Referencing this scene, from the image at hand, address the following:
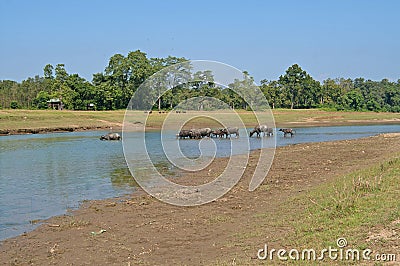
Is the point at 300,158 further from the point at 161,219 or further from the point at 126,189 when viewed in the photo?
the point at 161,219

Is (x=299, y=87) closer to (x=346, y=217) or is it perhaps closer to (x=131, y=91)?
(x=131, y=91)

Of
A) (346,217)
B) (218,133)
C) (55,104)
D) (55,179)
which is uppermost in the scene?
(55,104)

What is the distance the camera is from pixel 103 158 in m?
28.0

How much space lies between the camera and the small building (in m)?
91.3

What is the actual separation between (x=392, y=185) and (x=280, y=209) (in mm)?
2944

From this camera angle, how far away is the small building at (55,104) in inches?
3595

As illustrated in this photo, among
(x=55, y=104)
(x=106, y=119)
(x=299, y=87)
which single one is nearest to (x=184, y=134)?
(x=106, y=119)

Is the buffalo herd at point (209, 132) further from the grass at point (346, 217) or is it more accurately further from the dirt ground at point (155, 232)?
the grass at point (346, 217)

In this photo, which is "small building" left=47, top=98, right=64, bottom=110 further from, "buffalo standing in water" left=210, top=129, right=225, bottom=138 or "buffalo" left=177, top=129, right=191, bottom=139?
"buffalo" left=177, top=129, right=191, bottom=139

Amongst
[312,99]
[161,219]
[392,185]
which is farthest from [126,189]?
[312,99]

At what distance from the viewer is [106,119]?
68.9 m

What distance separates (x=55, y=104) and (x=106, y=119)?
29.0 meters

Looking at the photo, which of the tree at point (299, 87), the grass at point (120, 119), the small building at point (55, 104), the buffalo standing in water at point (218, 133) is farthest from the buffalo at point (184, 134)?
the tree at point (299, 87)

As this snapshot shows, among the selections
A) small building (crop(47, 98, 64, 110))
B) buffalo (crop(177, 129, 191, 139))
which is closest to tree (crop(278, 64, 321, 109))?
small building (crop(47, 98, 64, 110))
